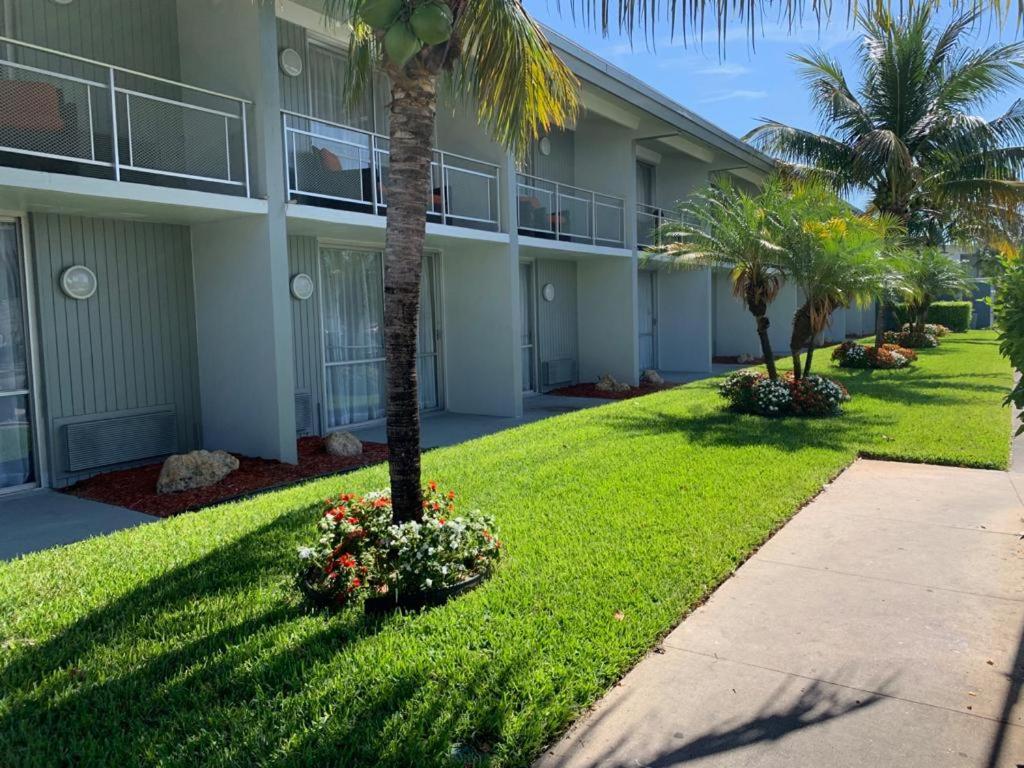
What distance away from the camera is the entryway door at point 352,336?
36.5ft

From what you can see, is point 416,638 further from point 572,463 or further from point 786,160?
point 786,160

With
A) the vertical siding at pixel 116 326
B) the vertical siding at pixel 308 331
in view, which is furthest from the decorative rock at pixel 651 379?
the vertical siding at pixel 116 326

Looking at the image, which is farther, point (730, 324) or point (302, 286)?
point (730, 324)

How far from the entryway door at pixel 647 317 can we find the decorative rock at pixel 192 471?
13.3 m

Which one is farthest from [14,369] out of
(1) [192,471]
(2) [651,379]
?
(2) [651,379]

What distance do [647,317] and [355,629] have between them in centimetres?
1723

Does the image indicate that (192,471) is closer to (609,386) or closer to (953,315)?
(609,386)

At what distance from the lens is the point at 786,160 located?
19.8 metres

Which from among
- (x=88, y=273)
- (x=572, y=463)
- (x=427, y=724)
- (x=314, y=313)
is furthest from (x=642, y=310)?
(x=427, y=724)

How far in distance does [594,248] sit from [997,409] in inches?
284

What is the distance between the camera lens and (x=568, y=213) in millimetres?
15156

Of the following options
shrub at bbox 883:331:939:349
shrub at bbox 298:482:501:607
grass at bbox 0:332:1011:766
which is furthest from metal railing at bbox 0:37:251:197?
shrub at bbox 883:331:939:349

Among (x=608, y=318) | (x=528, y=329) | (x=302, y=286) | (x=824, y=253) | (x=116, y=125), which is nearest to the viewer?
(x=116, y=125)

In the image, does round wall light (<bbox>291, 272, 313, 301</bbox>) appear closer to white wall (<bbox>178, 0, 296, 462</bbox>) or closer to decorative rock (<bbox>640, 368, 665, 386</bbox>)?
white wall (<bbox>178, 0, 296, 462</bbox>)
